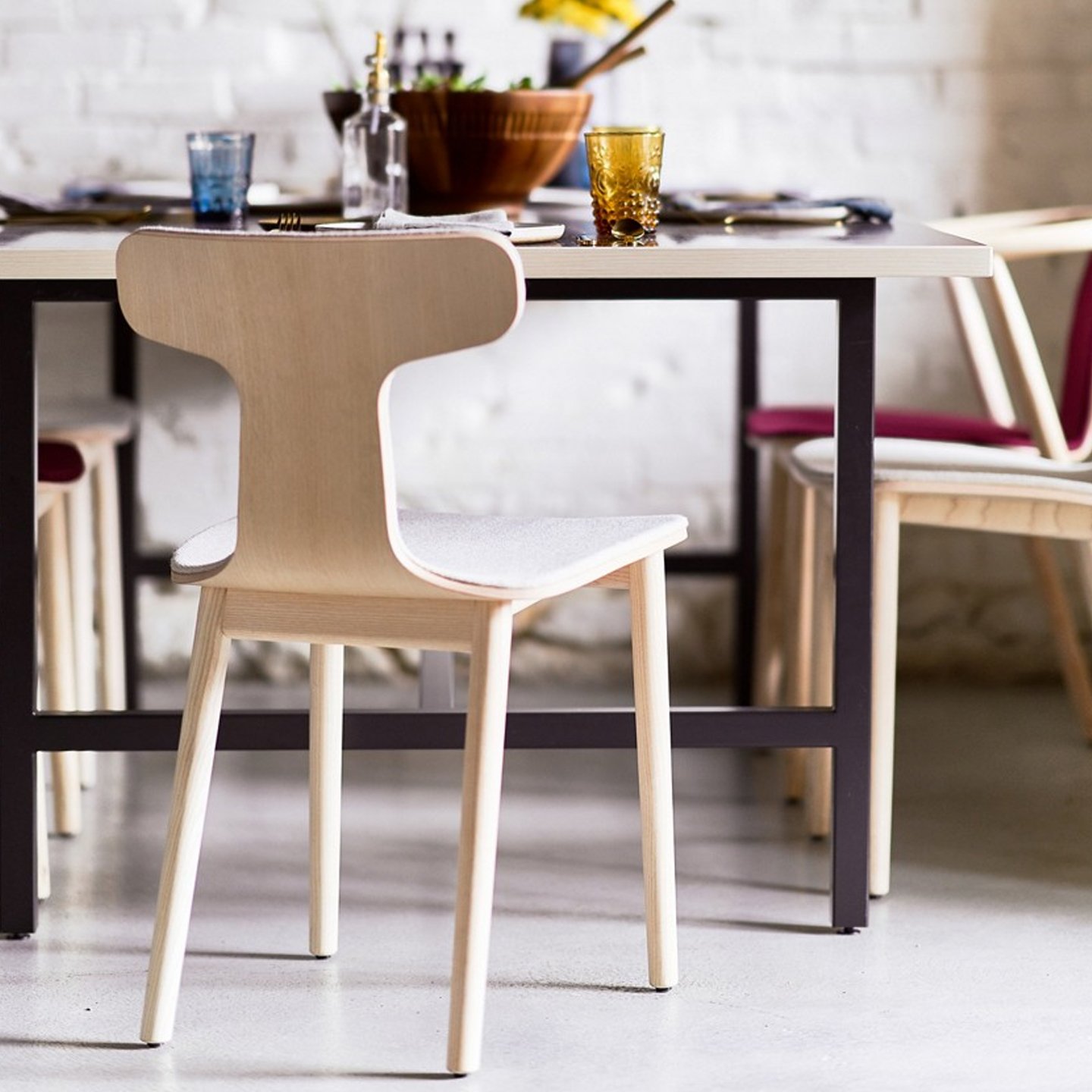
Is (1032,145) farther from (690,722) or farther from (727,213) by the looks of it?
(690,722)

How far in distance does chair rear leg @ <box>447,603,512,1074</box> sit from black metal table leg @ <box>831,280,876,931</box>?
20.1 inches

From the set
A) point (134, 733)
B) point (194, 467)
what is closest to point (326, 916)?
point (134, 733)

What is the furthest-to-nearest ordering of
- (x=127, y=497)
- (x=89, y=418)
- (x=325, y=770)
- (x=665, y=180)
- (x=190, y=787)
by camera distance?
(x=665, y=180), (x=127, y=497), (x=89, y=418), (x=325, y=770), (x=190, y=787)

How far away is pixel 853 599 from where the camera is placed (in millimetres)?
2033

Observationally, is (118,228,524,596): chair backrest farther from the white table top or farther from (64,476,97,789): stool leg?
(64,476,97,789): stool leg

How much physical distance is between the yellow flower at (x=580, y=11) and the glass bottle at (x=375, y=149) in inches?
22.2

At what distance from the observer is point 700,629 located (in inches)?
132

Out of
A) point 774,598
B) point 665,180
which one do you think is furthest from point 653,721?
point 665,180

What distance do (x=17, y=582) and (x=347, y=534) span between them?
54cm

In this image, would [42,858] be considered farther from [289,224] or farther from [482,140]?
[482,140]

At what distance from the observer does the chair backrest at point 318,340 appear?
5.03ft

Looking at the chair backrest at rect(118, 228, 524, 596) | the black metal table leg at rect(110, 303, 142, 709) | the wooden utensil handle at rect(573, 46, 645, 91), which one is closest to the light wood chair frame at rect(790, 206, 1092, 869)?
the wooden utensil handle at rect(573, 46, 645, 91)

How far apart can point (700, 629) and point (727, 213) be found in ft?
4.03

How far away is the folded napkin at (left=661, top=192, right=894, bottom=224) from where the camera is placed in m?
2.25
